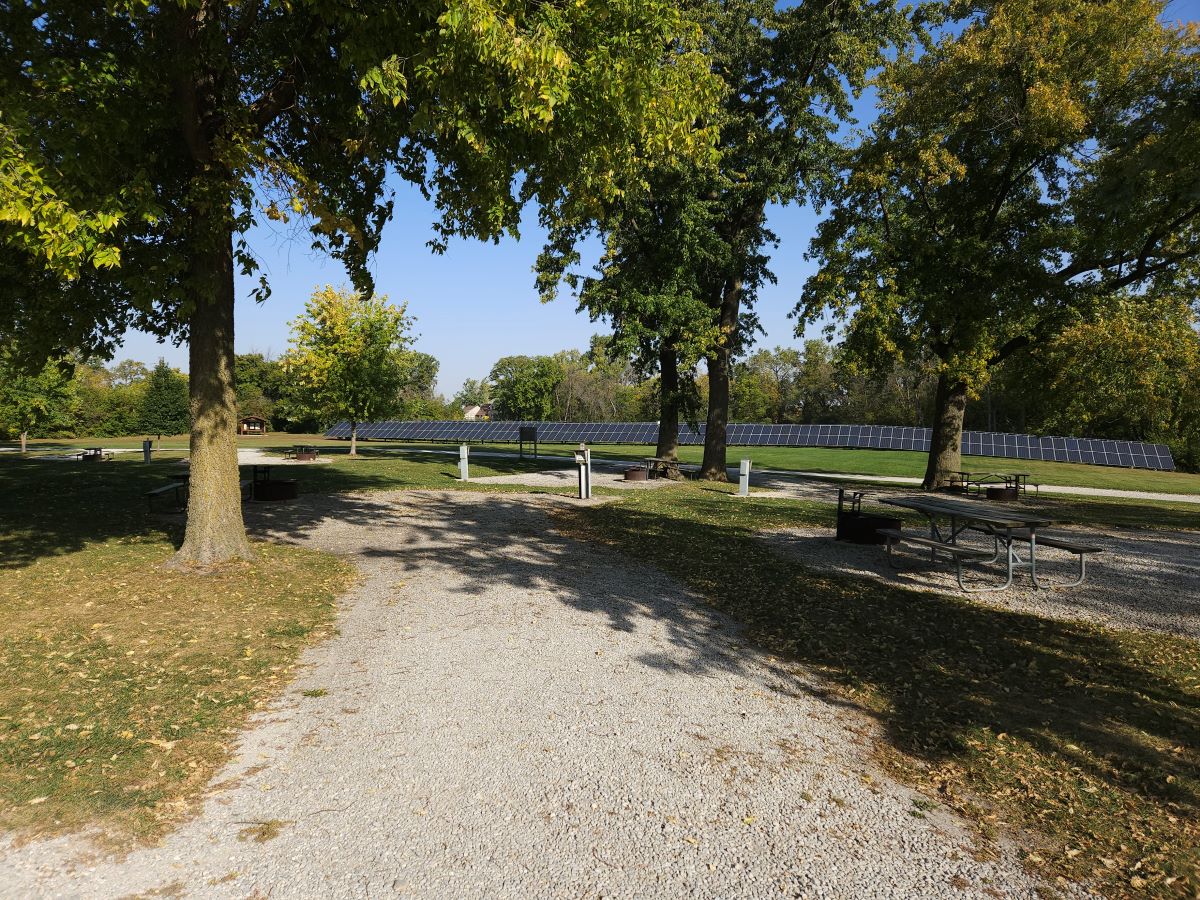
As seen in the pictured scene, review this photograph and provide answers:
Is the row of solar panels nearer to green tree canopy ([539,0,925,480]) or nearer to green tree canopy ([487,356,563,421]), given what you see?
green tree canopy ([539,0,925,480])

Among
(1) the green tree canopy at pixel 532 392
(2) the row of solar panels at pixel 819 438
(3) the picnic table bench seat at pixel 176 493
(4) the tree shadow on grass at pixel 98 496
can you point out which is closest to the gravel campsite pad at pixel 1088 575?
(4) the tree shadow on grass at pixel 98 496

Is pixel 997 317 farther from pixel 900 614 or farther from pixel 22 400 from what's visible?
pixel 22 400

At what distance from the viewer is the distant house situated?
64169 millimetres

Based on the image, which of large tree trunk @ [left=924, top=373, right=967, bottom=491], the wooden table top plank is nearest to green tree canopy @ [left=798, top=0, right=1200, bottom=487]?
large tree trunk @ [left=924, top=373, right=967, bottom=491]

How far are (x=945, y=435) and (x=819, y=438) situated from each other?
3192 centimetres

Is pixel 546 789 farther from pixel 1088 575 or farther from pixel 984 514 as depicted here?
pixel 1088 575

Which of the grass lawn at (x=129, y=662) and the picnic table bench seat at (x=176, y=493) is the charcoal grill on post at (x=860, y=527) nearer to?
the grass lawn at (x=129, y=662)

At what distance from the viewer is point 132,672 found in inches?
193

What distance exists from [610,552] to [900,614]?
13.7ft

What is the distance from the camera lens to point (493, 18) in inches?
206

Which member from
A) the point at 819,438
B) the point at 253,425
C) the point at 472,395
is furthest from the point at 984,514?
the point at 472,395

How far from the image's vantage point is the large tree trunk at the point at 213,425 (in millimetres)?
7621

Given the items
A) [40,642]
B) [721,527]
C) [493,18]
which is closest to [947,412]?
[721,527]

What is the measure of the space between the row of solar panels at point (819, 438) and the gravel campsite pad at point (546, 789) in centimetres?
2441
